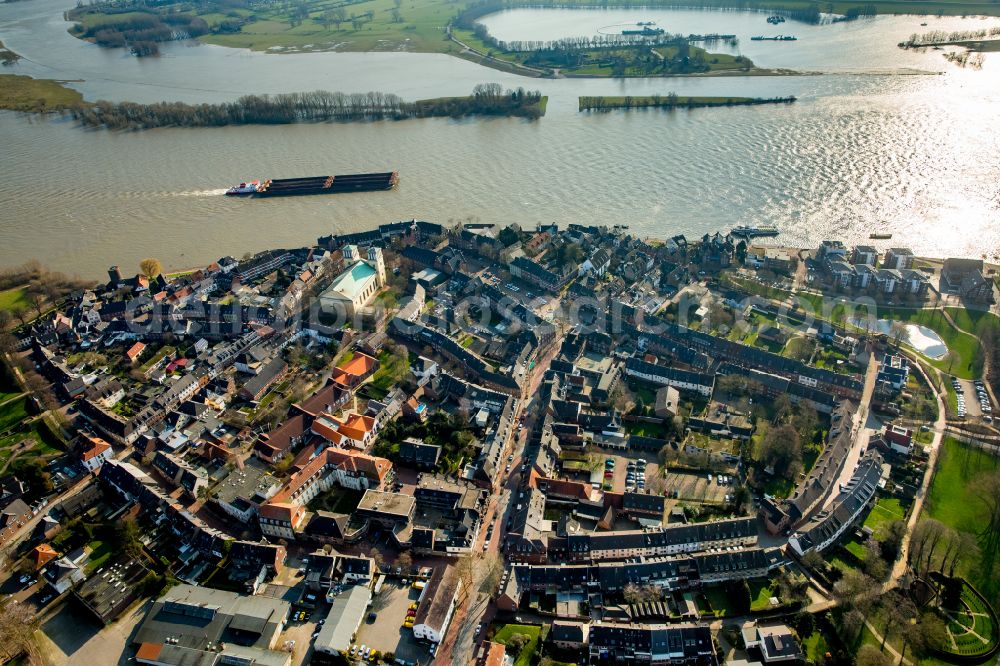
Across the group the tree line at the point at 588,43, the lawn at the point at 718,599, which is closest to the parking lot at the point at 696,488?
the lawn at the point at 718,599

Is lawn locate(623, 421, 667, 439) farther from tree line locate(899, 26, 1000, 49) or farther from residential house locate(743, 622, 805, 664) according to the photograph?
tree line locate(899, 26, 1000, 49)

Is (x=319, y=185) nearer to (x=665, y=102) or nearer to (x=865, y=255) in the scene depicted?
(x=665, y=102)

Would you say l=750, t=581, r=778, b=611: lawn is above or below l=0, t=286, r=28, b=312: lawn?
below

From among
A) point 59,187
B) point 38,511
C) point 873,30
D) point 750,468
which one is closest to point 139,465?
point 38,511

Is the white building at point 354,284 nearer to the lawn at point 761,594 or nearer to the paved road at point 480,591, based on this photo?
the paved road at point 480,591

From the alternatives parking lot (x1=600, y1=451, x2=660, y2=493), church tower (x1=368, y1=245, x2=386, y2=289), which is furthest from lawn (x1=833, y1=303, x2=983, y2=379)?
church tower (x1=368, y1=245, x2=386, y2=289)

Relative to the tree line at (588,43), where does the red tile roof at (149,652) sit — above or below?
below

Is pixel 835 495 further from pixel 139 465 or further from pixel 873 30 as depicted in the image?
pixel 873 30
